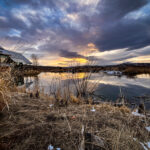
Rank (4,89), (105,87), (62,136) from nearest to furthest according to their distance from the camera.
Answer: (62,136), (4,89), (105,87)

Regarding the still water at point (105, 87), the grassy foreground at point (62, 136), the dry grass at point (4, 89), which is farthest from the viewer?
the still water at point (105, 87)

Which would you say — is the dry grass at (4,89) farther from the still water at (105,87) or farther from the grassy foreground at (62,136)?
the still water at (105,87)

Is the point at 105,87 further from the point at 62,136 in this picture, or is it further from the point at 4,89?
the point at 4,89

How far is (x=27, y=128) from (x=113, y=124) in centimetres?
145

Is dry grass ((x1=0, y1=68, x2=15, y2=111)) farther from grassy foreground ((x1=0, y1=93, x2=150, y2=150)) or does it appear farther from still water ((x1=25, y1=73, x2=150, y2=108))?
still water ((x1=25, y1=73, x2=150, y2=108))

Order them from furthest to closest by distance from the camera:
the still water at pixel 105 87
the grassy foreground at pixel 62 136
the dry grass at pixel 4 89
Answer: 1. the still water at pixel 105 87
2. the dry grass at pixel 4 89
3. the grassy foreground at pixel 62 136

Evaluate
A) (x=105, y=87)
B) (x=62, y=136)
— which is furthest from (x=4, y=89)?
(x=105, y=87)

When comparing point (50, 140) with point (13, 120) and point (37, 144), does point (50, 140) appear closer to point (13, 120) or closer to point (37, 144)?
point (37, 144)

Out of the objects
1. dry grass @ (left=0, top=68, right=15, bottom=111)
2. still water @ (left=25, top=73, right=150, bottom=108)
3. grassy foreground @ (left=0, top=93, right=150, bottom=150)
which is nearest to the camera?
grassy foreground @ (left=0, top=93, right=150, bottom=150)

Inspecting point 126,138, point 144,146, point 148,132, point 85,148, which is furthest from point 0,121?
point 148,132

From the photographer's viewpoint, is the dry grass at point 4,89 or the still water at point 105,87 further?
the still water at point 105,87

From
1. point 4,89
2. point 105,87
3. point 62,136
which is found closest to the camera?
point 62,136

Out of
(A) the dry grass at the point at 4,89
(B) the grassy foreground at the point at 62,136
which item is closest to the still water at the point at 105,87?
(B) the grassy foreground at the point at 62,136

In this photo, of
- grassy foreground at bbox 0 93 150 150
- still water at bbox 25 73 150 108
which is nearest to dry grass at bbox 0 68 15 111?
grassy foreground at bbox 0 93 150 150
